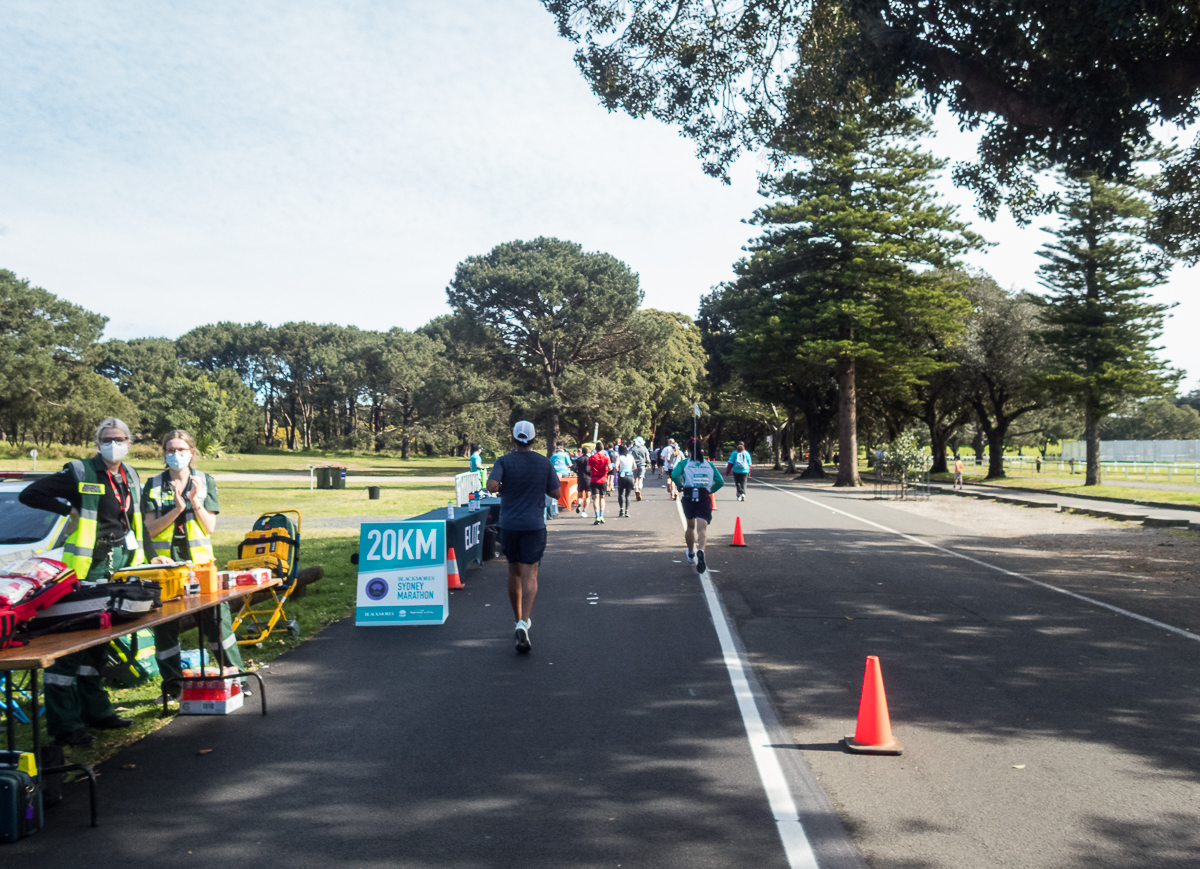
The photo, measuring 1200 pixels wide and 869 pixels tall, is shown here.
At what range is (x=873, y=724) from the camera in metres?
5.30

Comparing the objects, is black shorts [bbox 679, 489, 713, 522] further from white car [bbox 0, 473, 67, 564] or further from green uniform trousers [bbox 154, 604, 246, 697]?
white car [bbox 0, 473, 67, 564]

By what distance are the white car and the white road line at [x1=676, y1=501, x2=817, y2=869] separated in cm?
527

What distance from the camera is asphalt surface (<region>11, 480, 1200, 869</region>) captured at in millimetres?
3990

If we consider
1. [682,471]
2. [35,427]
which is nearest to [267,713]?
[682,471]

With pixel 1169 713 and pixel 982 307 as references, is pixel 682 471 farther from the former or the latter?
pixel 982 307

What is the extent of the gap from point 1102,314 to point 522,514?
37.5 metres

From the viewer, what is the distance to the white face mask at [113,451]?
19.0ft

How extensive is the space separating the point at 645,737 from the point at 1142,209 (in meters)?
39.9

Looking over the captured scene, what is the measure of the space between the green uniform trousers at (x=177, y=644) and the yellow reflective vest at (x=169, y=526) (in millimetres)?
448

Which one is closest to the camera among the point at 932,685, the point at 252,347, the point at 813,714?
the point at 813,714

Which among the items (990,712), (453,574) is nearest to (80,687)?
(990,712)

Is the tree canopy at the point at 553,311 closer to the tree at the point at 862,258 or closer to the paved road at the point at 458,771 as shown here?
the tree at the point at 862,258

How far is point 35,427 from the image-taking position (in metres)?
67.3

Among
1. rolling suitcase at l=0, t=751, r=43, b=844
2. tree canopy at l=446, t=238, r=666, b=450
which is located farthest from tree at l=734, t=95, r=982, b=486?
rolling suitcase at l=0, t=751, r=43, b=844
